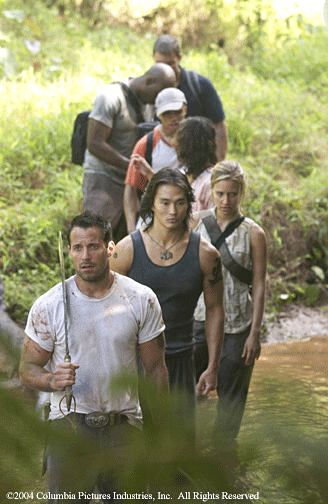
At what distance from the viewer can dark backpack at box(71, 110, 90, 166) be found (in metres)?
6.99

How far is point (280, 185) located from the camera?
10.8 m

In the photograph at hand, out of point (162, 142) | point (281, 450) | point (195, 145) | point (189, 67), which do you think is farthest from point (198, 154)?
point (189, 67)

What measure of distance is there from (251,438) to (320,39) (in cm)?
1603

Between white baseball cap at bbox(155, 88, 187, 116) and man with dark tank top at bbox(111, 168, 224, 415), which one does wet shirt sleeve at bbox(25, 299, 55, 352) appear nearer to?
man with dark tank top at bbox(111, 168, 224, 415)

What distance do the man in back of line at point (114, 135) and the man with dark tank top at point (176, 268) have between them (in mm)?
1966

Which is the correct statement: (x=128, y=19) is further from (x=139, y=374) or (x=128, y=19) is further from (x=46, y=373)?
(x=139, y=374)

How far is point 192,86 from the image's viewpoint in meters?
6.95

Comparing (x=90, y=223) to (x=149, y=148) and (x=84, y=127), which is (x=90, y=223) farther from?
(x=84, y=127)

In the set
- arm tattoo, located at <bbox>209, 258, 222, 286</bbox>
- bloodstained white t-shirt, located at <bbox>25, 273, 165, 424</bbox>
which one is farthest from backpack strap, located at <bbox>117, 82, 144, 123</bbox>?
bloodstained white t-shirt, located at <bbox>25, 273, 165, 424</bbox>

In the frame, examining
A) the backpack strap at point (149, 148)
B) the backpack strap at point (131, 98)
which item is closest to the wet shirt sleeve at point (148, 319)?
the backpack strap at point (149, 148)

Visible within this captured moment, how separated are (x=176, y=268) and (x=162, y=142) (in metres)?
1.71

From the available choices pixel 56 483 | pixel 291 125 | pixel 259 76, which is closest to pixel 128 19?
pixel 259 76

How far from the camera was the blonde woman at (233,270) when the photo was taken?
5.00 meters

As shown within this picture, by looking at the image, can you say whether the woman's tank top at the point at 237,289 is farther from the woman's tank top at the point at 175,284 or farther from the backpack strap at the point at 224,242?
the woman's tank top at the point at 175,284
